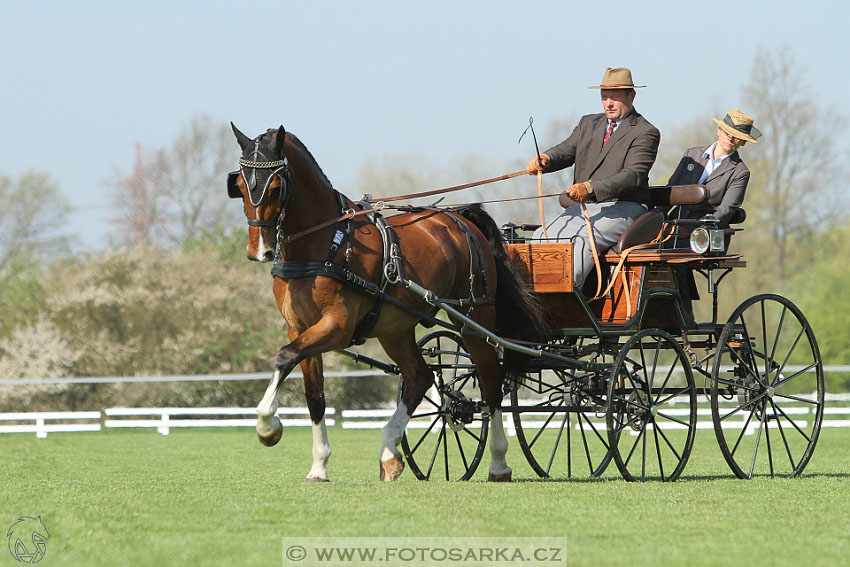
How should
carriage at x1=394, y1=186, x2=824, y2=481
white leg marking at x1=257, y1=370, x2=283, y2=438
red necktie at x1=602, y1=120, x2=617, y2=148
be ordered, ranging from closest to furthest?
white leg marking at x1=257, y1=370, x2=283, y2=438, carriage at x1=394, y1=186, x2=824, y2=481, red necktie at x1=602, y1=120, x2=617, y2=148

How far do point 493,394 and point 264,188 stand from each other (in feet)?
8.40

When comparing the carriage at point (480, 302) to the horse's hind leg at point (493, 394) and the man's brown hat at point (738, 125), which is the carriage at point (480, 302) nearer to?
the horse's hind leg at point (493, 394)

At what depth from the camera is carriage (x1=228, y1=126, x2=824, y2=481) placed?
7473 millimetres

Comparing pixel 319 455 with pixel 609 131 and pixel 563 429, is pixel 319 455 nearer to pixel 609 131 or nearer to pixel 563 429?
pixel 609 131

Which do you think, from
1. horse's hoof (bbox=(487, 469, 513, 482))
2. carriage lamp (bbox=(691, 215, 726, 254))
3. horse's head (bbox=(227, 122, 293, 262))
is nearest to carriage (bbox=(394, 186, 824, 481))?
carriage lamp (bbox=(691, 215, 726, 254))

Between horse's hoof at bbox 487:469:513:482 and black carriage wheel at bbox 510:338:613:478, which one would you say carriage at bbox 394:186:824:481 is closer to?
black carriage wheel at bbox 510:338:613:478

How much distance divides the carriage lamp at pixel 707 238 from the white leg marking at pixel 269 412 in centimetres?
326

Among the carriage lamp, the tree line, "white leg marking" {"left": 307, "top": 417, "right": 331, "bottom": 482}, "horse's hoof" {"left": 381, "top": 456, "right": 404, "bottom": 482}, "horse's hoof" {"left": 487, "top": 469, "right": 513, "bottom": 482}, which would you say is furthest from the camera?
the tree line

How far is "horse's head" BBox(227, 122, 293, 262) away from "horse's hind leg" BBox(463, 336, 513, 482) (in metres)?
1.94

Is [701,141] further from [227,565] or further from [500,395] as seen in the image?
[227,565]

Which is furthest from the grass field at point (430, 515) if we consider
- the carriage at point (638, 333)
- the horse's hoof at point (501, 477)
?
the carriage at point (638, 333)

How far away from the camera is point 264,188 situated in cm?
722

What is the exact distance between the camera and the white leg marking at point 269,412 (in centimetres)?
716

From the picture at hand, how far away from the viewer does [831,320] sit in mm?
31141
